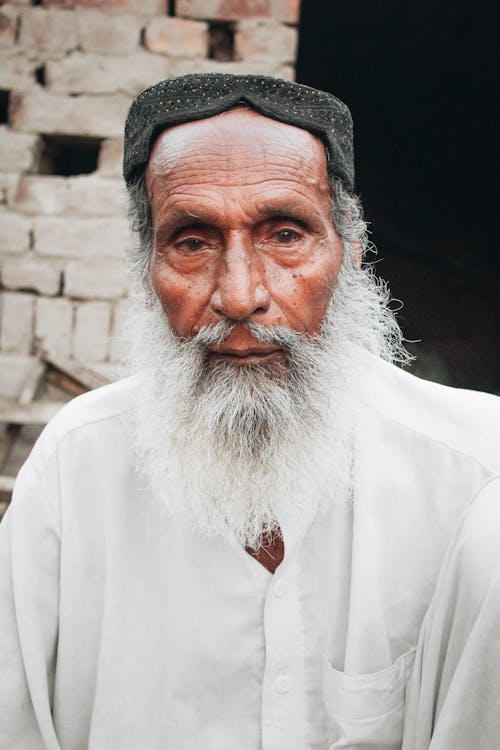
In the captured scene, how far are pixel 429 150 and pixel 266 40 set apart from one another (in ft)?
8.36

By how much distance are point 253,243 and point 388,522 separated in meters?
0.78

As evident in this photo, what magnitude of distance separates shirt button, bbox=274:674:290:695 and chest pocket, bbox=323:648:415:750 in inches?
3.4

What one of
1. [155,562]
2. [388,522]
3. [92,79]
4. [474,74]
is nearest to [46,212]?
[92,79]

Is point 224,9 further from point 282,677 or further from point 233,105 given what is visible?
point 282,677

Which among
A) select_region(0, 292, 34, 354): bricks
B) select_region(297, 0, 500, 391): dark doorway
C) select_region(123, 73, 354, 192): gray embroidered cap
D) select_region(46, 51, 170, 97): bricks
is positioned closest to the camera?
select_region(123, 73, 354, 192): gray embroidered cap

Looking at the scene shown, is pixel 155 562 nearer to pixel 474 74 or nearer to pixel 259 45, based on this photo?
pixel 259 45

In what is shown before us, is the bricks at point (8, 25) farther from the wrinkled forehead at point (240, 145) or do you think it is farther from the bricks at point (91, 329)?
the wrinkled forehead at point (240, 145)

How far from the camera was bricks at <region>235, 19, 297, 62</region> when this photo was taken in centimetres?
324

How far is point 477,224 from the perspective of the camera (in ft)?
18.4

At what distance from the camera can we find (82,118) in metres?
3.34

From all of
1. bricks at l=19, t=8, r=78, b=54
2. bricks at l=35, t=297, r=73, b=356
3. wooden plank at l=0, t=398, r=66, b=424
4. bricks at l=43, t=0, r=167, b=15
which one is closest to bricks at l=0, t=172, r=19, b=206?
bricks at l=35, t=297, r=73, b=356

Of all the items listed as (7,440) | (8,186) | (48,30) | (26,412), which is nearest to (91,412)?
(26,412)

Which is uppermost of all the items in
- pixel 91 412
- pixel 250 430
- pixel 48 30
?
pixel 48 30

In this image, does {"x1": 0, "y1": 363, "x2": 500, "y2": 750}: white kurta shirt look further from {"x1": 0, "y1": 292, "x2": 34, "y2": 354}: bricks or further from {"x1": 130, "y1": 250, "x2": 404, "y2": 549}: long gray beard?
{"x1": 0, "y1": 292, "x2": 34, "y2": 354}: bricks
